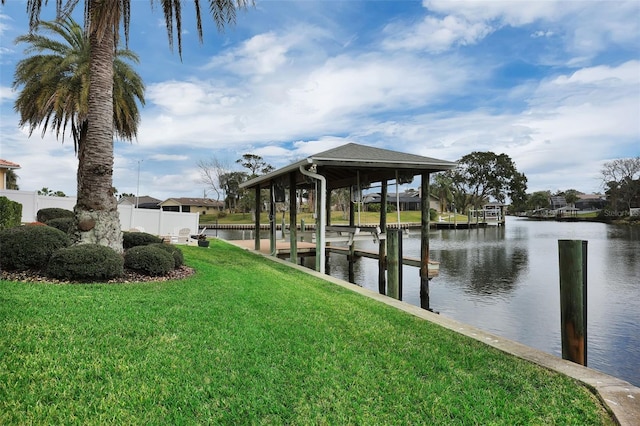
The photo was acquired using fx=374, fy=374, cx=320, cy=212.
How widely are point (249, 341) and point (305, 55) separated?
12496 millimetres

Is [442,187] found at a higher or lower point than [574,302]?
higher

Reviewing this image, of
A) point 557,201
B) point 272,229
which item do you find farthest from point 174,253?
point 557,201

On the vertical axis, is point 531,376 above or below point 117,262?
below

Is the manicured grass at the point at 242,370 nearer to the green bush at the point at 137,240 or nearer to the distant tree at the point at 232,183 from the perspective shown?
the green bush at the point at 137,240

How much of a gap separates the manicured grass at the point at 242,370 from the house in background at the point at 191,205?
6561 centimetres

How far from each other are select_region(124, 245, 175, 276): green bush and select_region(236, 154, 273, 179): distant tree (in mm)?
58574

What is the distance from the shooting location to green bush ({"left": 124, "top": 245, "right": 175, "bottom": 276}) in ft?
22.9

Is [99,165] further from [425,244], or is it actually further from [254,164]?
[254,164]

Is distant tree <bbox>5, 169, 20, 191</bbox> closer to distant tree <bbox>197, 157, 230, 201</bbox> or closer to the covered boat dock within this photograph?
distant tree <bbox>197, 157, 230, 201</bbox>

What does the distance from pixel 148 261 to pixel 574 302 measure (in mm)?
6793

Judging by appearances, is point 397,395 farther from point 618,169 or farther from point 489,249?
point 618,169

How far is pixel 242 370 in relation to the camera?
331 cm

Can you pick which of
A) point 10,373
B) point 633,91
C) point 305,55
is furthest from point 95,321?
point 633,91

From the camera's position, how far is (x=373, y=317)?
5.54 meters
